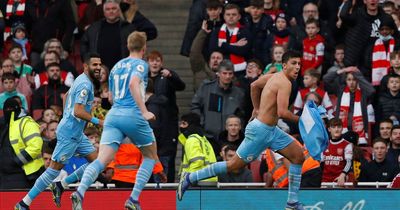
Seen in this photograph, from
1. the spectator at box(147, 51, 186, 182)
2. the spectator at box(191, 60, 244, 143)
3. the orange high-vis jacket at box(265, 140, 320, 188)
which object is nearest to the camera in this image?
the orange high-vis jacket at box(265, 140, 320, 188)

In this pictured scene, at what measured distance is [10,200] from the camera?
838 inches

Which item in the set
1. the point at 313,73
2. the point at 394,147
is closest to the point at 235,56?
the point at 313,73

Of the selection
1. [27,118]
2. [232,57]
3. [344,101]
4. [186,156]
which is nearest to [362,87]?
[344,101]

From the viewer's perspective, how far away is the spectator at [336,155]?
23.0 meters

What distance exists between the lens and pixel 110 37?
26281 mm

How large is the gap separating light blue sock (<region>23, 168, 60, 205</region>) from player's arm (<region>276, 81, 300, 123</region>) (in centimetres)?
327

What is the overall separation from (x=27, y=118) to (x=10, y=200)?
1.76 metres


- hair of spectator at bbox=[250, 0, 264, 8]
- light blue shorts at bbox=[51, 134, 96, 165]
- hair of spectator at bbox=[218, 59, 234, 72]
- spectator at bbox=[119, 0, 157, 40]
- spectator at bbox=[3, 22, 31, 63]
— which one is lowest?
light blue shorts at bbox=[51, 134, 96, 165]

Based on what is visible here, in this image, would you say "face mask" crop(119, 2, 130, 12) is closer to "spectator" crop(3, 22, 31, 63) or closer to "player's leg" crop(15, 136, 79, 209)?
"spectator" crop(3, 22, 31, 63)

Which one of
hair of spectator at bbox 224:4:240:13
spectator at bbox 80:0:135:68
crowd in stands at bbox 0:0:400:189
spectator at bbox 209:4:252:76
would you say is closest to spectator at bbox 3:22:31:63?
crowd in stands at bbox 0:0:400:189

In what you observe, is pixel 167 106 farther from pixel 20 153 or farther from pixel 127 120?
pixel 127 120

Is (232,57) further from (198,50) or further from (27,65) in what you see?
(27,65)

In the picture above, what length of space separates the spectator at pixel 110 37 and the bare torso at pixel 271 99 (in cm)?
680

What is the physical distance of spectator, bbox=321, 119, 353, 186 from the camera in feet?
75.4
